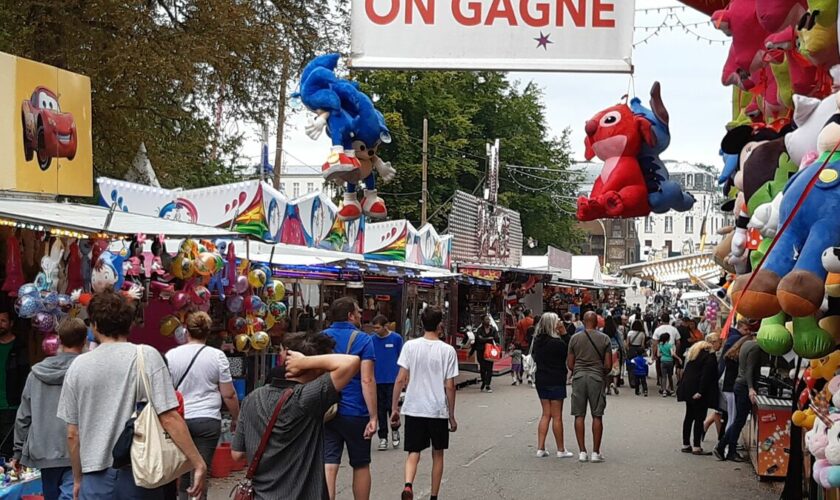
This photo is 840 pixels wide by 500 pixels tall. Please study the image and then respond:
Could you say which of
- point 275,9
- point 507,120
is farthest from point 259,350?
point 507,120

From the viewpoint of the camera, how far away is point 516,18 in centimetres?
596

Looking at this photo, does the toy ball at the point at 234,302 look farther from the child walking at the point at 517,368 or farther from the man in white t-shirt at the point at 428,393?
the child walking at the point at 517,368

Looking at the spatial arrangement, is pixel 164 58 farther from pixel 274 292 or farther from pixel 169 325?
pixel 169 325

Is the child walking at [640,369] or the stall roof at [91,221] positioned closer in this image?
the stall roof at [91,221]

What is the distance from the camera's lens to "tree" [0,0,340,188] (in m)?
17.2

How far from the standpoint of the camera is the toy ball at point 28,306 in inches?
349

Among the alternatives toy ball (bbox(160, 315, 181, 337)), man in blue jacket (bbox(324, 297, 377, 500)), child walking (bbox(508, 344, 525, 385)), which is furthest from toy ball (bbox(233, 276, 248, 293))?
child walking (bbox(508, 344, 525, 385))

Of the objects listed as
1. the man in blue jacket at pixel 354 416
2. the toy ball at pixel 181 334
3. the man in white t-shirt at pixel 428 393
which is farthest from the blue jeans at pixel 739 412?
the toy ball at pixel 181 334

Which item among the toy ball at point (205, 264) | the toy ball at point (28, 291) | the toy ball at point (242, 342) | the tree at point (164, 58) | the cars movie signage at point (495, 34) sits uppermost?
the tree at point (164, 58)

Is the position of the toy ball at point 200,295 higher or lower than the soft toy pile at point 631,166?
lower

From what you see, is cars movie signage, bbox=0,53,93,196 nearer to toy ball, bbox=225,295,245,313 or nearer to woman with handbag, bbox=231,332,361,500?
toy ball, bbox=225,295,245,313

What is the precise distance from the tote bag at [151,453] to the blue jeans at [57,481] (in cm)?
181

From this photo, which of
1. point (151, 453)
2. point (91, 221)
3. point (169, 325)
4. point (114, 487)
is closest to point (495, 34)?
point (151, 453)

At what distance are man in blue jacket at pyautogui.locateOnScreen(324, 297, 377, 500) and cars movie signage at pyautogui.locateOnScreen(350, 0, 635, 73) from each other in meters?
2.81
